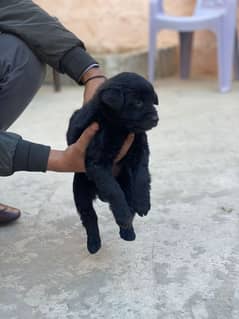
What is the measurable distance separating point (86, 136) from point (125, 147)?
0.10 meters

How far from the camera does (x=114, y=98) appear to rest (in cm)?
135

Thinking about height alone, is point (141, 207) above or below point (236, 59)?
above

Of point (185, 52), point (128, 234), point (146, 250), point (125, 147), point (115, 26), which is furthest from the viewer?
point (115, 26)

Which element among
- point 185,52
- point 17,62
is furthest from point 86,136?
point 185,52

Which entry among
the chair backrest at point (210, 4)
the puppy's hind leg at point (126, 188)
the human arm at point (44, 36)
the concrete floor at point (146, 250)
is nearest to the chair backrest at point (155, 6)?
the chair backrest at point (210, 4)

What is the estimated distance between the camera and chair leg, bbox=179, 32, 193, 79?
4070mm

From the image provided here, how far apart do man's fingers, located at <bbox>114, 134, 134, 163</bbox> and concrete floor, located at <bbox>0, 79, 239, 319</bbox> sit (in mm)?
319

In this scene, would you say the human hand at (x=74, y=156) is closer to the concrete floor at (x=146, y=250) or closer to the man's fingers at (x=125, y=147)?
the man's fingers at (x=125, y=147)

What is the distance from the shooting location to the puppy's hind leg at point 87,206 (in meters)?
1.58

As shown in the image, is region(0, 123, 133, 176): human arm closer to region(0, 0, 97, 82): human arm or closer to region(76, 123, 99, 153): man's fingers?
region(76, 123, 99, 153): man's fingers

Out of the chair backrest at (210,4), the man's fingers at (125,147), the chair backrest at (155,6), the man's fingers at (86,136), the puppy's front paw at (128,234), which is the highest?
the man's fingers at (86,136)

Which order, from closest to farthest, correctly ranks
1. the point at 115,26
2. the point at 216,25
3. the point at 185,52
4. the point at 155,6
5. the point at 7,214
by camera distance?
the point at 7,214
the point at 216,25
the point at 155,6
the point at 185,52
the point at 115,26

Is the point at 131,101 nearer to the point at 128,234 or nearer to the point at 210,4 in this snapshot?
the point at 128,234

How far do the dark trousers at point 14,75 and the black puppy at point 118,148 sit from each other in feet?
0.89
